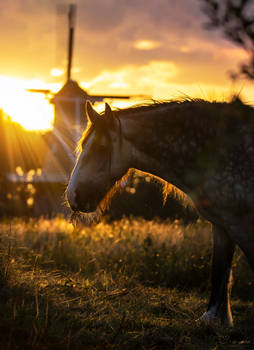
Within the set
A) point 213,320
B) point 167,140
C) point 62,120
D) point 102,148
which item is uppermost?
A: point 62,120

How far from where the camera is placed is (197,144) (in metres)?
4.57

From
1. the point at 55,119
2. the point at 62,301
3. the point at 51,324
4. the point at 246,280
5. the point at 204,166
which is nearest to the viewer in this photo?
the point at 51,324

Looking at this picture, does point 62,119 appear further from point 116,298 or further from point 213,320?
point 213,320

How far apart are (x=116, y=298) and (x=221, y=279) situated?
4.58ft

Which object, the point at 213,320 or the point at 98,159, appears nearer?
the point at 98,159

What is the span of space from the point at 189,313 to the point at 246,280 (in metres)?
3.16

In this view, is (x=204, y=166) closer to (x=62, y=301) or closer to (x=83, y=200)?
(x=83, y=200)

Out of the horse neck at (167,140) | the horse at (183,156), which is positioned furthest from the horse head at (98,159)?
the horse neck at (167,140)

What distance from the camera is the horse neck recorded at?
15.1 feet

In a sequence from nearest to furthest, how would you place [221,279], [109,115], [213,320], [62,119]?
1. [109,115]
2. [213,320]
3. [221,279]
4. [62,119]

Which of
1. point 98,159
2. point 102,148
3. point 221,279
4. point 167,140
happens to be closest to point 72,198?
point 98,159

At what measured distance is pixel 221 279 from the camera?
18.6ft

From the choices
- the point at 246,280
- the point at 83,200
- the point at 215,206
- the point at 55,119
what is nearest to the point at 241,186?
the point at 215,206

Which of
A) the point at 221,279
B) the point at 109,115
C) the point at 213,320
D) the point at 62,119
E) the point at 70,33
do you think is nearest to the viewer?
the point at 109,115
